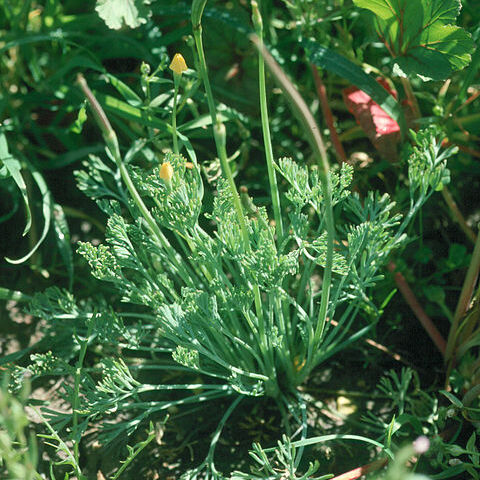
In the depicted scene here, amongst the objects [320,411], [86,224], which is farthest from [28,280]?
[320,411]

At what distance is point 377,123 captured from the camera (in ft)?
3.40

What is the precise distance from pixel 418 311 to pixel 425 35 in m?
0.44

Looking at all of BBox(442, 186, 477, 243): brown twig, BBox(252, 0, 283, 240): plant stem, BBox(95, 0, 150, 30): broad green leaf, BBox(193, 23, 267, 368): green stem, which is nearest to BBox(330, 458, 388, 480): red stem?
BBox(193, 23, 267, 368): green stem

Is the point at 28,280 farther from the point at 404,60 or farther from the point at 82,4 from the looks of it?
the point at 404,60

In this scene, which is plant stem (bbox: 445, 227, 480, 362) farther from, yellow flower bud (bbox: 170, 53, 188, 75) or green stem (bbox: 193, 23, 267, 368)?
yellow flower bud (bbox: 170, 53, 188, 75)

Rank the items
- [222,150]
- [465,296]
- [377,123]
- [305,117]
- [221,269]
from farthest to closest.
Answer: [377,123], [465,296], [221,269], [222,150], [305,117]

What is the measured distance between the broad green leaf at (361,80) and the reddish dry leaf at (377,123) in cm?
2

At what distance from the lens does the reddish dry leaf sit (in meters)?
1.03

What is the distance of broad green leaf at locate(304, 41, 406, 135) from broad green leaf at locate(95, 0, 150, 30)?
0.30m

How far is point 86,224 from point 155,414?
448 millimetres

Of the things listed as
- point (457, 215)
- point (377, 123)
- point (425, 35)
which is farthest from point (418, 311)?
point (425, 35)

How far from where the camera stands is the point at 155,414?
0.96 meters

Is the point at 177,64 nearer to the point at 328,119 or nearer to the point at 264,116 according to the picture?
the point at 264,116

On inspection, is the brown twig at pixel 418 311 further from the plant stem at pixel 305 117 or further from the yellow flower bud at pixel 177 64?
the yellow flower bud at pixel 177 64
